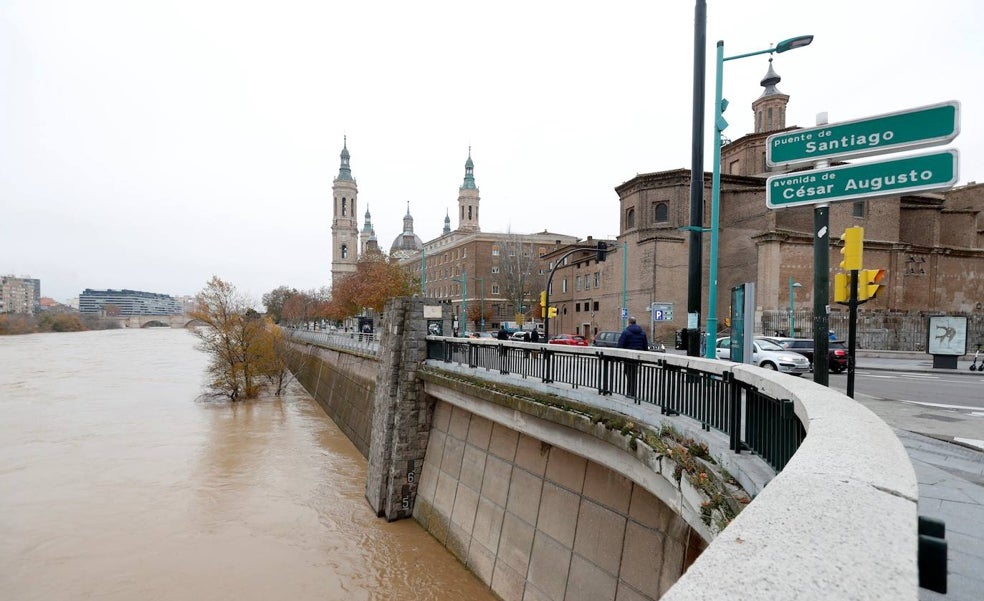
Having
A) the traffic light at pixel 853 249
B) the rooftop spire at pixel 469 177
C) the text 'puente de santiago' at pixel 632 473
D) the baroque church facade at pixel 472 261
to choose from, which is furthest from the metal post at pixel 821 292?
the rooftop spire at pixel 469 177

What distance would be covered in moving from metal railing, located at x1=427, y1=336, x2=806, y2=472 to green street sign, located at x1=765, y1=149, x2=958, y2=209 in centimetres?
248

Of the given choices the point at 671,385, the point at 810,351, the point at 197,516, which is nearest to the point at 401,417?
the point at 197,516

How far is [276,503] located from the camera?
48.9 feet

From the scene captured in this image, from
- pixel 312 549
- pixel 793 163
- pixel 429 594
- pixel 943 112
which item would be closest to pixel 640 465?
pixel 793 163

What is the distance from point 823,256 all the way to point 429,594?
28.6 feet

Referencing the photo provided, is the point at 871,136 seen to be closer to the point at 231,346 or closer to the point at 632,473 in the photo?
the point at 632,473

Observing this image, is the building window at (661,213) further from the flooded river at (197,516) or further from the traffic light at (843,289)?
the traffic light at (843,289)

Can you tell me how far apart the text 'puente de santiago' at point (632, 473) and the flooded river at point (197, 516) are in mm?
1319

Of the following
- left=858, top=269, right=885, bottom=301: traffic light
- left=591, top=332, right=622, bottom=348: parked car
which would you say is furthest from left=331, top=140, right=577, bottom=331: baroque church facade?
left=858, top=269, right=885, bottom=301: traffic light

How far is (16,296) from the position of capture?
6585 inches

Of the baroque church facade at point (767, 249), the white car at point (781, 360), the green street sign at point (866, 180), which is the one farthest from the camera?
the baroque church facade at point (767, 249)

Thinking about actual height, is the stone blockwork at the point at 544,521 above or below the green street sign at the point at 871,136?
below

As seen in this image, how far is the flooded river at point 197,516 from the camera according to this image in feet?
34.5

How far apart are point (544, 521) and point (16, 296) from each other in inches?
8762
